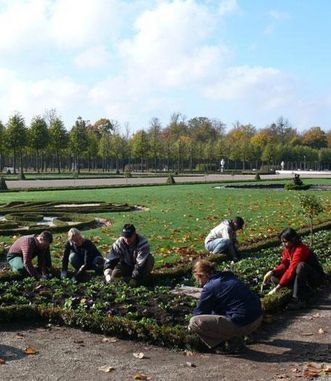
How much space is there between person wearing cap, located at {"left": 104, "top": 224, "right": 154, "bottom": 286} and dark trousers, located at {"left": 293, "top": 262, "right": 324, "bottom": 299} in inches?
87.3

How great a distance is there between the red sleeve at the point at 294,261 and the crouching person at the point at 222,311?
2131 millimetres

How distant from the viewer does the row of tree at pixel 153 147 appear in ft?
213

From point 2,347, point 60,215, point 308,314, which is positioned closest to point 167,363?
point 2,347

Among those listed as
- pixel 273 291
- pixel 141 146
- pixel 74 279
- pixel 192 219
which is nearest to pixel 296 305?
pixel 273 291

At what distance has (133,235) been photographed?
884cm

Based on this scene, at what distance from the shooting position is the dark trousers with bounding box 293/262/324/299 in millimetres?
8094

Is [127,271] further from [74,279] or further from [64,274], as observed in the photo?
[64,274]

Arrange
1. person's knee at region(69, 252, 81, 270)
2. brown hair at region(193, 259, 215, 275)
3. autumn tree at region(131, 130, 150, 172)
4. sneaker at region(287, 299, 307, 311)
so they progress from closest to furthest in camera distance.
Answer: brown hair at region(193, 259, 215, 275), sneaker at region(287, 299, 307, 311), person's knee at region(69, 252, 81, 270), autumn tree at region(131, 130, 150, 172)

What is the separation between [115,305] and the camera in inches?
297

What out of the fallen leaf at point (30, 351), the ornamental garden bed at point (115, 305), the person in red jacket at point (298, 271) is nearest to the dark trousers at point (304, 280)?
the person in red jacket at point (298, 271)

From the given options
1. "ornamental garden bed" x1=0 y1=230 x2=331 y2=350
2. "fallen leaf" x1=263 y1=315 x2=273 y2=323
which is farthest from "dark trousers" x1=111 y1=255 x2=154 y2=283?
"fallen leaf" x1=263 y1=315 x2=273 y2=323

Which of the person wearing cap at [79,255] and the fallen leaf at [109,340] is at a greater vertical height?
the person wearing cap at [79,255]

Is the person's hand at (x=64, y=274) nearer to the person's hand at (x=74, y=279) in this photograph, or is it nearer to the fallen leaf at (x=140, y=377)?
the person's hand at (x=74, y=279)

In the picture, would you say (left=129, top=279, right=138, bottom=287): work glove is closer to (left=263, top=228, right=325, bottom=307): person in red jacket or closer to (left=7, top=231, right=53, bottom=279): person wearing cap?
(left=7, top=231, right=53, bottom=279): person wearing cap
